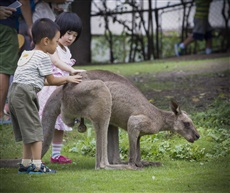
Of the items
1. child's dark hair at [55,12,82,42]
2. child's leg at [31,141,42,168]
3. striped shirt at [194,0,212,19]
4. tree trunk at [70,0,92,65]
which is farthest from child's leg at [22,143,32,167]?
striped shirt at [194,0,212,19]

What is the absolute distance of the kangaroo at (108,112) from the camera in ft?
20.1

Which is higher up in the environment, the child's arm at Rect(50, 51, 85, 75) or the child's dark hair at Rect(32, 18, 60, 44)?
the child's dark hair at Rect(32, 18, 60, 44)

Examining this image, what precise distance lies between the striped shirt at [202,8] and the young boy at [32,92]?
32.1 ft

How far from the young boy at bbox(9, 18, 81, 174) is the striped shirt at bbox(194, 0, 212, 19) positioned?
32.1 ft

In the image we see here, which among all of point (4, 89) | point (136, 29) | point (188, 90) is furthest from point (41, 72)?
point (136, 29)

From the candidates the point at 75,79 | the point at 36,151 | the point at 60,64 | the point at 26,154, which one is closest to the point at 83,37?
the point at 60,64

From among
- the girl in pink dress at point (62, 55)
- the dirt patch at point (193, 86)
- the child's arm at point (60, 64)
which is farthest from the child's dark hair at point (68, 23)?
the dirt patch at point (193, 86)

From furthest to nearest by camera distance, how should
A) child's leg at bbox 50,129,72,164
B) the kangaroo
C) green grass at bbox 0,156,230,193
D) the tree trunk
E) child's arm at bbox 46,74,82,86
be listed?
the tree trunk
child's leg at bbox 50,129,72,164
the kangaroo
child's arm at bbox 46,74,82,86
green grass at bbox 0,156,230,193

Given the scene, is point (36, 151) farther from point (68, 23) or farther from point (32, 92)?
point (68, 23)

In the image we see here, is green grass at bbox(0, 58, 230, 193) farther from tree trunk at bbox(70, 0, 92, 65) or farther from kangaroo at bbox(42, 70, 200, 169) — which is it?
tree trunk at bbox(70, 0, 92, 65)

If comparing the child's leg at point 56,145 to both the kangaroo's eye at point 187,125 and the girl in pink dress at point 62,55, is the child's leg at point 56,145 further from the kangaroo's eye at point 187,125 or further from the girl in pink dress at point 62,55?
the kangaroo's eye at point 187,125

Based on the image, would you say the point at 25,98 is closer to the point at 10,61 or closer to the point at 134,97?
the point at 134,97

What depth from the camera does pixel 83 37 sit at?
51.1 feet

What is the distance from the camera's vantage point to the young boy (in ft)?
19.0
